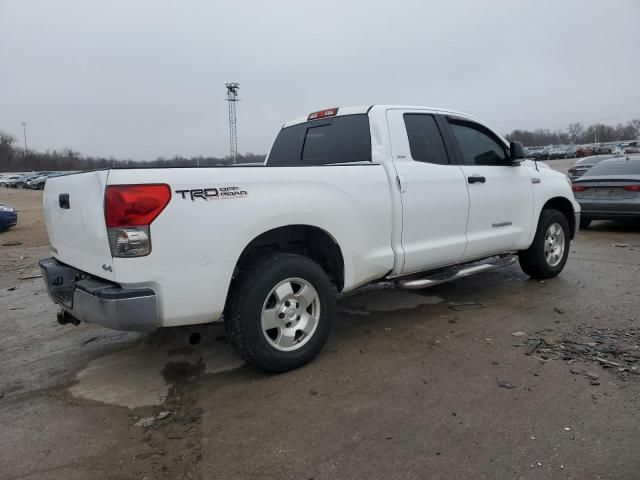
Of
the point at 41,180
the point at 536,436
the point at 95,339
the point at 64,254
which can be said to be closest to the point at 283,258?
the point at 64,254

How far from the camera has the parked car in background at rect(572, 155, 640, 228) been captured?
9258 millimetres

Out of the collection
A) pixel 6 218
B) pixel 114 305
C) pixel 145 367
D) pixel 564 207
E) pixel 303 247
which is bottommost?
pixel 145 367

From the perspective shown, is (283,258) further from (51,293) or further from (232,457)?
(51,293)

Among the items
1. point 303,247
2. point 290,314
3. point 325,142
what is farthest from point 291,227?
point 325,142

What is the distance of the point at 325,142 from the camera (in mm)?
4730

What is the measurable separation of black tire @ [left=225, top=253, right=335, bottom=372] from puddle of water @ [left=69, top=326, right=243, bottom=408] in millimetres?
497

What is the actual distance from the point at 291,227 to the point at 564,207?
4.18 meters

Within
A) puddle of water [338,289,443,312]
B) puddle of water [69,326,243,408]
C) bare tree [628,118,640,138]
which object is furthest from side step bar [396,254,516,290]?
bare tree [628,118,640,138]

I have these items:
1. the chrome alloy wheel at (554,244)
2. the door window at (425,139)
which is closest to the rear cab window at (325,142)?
the door window at (425,139)

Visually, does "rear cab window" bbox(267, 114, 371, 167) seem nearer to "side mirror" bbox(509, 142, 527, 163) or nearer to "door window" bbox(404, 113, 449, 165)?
"door window" bbox(404, 113, 449, 165)

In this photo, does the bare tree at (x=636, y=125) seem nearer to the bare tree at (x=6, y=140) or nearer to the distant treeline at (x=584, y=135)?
the distant treeline at (x=584, y=135)

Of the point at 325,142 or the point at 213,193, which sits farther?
the point at 325,142

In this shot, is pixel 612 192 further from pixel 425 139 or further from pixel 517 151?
pixel 425 139

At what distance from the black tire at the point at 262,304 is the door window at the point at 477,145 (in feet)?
7.44
